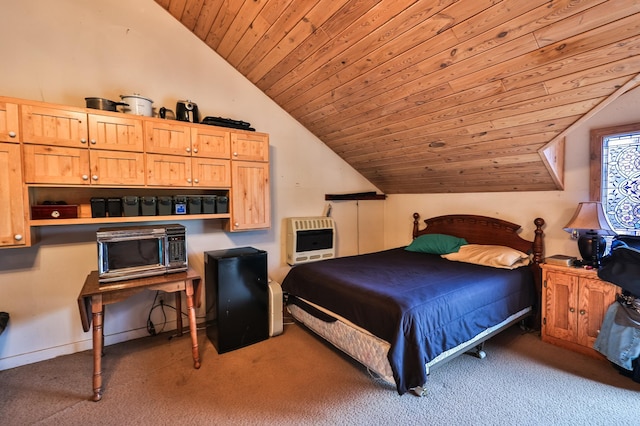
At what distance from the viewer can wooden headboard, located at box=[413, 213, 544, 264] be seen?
296 centimetres

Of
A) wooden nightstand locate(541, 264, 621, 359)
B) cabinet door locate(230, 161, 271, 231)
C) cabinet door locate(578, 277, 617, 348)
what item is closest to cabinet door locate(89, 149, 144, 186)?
cabinet door locate(230, 161, 271, 231)

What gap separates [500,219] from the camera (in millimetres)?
3312

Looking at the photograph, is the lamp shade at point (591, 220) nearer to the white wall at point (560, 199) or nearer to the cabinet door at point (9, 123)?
the white wall at point (560, 199)

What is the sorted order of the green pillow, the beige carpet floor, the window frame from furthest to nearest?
the green pillow, the window frame, the beige carpet floor

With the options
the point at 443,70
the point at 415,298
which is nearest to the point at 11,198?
the point at 415,298

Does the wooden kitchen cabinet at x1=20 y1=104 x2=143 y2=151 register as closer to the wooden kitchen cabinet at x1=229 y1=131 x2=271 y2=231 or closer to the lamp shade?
the wooden kitchen cabinet at x1=229 y1=131 x2=271 y2=231

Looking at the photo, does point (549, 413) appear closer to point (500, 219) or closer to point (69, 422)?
point (500, 219)

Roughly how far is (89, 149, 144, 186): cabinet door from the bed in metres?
1.67

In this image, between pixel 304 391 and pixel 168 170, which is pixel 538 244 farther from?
pixel 168 170

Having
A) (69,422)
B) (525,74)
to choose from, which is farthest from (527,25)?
(69,422)

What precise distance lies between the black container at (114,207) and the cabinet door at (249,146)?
102 cm

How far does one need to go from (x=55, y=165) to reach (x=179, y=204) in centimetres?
87

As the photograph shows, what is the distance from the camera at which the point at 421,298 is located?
204 cm

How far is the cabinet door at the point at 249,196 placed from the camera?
2865 millimetres
